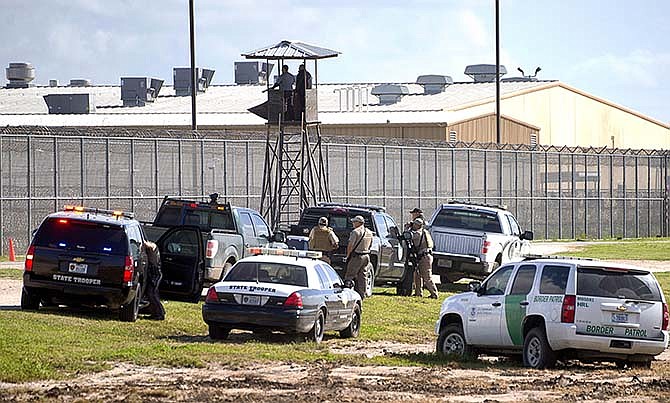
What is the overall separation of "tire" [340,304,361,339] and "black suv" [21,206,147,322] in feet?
11.3

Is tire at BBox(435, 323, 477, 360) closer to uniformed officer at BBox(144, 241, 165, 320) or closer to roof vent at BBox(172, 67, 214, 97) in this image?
uniformed officer at BBox(144, 241, 165, 320)

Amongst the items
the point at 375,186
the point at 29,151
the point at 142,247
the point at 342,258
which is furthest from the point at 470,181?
the point at 142,247

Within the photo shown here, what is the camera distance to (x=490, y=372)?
18.3m

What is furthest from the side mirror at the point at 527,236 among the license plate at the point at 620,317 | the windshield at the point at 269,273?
the license plate at the point at 620,317

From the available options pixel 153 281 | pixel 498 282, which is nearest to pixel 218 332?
pixel 153 281

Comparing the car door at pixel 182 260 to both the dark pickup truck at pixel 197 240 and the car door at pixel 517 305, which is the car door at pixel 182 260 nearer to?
the dark pickup truck at pixel 197 240

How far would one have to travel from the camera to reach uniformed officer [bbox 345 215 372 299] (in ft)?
92.6

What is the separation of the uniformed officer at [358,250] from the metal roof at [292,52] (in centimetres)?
1089

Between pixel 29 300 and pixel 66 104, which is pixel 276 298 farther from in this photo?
pixel 66 104

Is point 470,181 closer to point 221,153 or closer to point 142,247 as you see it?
point 221,153

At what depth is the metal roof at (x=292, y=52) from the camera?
38531 millimetres

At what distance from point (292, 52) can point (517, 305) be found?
20685 millimetres

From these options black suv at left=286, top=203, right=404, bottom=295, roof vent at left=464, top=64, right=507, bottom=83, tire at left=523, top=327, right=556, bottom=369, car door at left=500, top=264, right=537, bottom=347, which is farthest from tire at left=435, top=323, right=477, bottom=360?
roof vent at left=464, top=64, right=507, bottom=83

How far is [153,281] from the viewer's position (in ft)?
77.6
